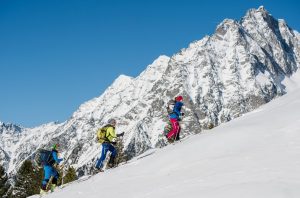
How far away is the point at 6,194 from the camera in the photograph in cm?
7225

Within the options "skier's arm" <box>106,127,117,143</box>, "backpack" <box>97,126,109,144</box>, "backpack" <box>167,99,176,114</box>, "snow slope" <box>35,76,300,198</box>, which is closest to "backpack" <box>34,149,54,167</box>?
"backpack" <box>97,126,109,144</box>

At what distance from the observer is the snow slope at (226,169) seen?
44.0ft

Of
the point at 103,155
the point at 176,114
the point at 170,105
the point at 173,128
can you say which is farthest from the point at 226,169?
the point at 170,105

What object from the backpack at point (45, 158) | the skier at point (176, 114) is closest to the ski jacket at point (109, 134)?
the backpack at point (45, 158)

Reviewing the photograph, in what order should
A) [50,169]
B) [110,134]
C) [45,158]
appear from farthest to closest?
[110,134], [50,169], [45,158]

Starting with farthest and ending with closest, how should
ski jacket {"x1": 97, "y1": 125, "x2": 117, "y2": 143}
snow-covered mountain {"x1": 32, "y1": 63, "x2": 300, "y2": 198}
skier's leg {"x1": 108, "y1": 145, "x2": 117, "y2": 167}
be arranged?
skier's leg {"x1": 108, "y1": 145, "x2": 117, "y2": 167} < ski jacket {"x1": 97, "y1": 125, "x2": 117, "y2": 143} < snow-covered mountain {"x1": 32, "y1": 63, "x2": 300, "y2": 198}

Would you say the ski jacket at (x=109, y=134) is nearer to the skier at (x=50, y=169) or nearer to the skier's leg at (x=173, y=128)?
the skier at (x=50, y=169)

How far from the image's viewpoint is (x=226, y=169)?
15.9 metres

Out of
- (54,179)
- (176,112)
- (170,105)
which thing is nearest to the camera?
(54,179)

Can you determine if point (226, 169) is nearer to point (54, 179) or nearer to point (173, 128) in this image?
point (54, 179)

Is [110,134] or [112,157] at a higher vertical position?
[110,134]

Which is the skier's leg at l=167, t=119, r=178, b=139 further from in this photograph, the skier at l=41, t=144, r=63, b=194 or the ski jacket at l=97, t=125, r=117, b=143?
the skier at l=41, t=144, r=63, b=194

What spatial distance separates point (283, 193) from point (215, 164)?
4.84m

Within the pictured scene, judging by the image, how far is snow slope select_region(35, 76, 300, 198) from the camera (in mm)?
13414
